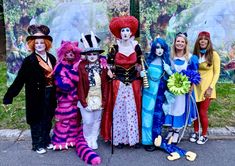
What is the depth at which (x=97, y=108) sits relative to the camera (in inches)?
169

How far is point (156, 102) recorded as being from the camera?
170 inches

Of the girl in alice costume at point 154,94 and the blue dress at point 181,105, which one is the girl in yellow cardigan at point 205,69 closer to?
the blue dress at point 181,105

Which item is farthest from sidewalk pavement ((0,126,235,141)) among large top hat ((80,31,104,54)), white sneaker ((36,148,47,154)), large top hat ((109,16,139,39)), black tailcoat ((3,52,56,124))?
large top hat ((109,16,139,39))

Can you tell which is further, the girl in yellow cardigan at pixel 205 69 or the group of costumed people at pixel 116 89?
the girl in yellow cardigan at pixel 205 69

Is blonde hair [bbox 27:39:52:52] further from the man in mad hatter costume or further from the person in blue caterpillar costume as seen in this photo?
the person in blue caterpillar costume

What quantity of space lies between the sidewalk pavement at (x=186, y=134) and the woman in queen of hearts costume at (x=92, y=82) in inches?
40.3

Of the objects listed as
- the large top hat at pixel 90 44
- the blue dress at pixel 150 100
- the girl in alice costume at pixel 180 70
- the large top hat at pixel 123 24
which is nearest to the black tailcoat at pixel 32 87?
the large top hat at pixel 90 44

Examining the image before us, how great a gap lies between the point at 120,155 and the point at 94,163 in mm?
395

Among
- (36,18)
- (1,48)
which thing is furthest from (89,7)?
(1,48)

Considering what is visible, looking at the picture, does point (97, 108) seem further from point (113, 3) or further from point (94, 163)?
point (113, 3)

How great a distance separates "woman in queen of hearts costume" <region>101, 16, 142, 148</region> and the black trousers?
2.32 ft

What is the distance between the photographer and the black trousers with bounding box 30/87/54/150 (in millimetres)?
4332

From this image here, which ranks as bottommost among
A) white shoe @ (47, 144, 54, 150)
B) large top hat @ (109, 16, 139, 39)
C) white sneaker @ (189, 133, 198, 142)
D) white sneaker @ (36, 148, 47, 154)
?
white sneaker @ (36, 148, 47, 154)

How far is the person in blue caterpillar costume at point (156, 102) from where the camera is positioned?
13.8 feet
